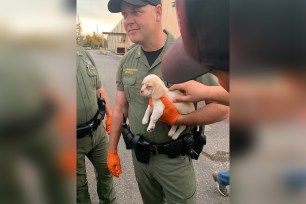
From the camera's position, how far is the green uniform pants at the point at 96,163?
2.29 meters

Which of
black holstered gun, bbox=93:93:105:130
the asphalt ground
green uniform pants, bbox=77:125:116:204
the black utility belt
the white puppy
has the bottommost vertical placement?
the asphalt ground

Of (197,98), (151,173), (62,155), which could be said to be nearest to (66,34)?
(62,155)

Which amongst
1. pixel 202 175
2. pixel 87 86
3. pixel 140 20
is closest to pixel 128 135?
pixel 87 86

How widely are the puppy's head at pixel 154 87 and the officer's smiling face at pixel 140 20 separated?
266mm

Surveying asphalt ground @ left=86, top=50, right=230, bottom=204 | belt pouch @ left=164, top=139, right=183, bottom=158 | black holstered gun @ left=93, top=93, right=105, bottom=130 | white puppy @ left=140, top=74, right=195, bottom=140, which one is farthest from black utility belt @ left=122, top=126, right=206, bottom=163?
asphalt ground @ left=86, top=50, right=230, bottom=204

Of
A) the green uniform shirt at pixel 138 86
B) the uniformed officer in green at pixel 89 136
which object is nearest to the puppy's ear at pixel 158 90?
the green uniform shirt at pixel 138 86

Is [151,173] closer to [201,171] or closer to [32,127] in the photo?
[32,127]

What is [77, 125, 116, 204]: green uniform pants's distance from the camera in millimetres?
2289

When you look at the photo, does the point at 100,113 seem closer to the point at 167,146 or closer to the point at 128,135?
the point at 128,135

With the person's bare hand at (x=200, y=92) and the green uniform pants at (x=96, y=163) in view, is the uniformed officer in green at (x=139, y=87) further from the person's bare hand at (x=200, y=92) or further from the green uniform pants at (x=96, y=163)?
the green uniform pants at (x=96, y=163)

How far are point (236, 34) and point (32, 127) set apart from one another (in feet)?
1.09

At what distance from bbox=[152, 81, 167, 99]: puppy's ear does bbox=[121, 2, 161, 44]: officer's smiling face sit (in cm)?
31

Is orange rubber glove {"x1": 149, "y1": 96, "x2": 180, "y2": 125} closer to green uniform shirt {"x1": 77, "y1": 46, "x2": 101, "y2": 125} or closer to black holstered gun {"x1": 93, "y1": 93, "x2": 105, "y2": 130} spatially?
green uniform shirt {"x1": 77, "y1": 46, "x2": 101, "y2": 125}

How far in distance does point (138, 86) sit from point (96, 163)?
1.11 m
